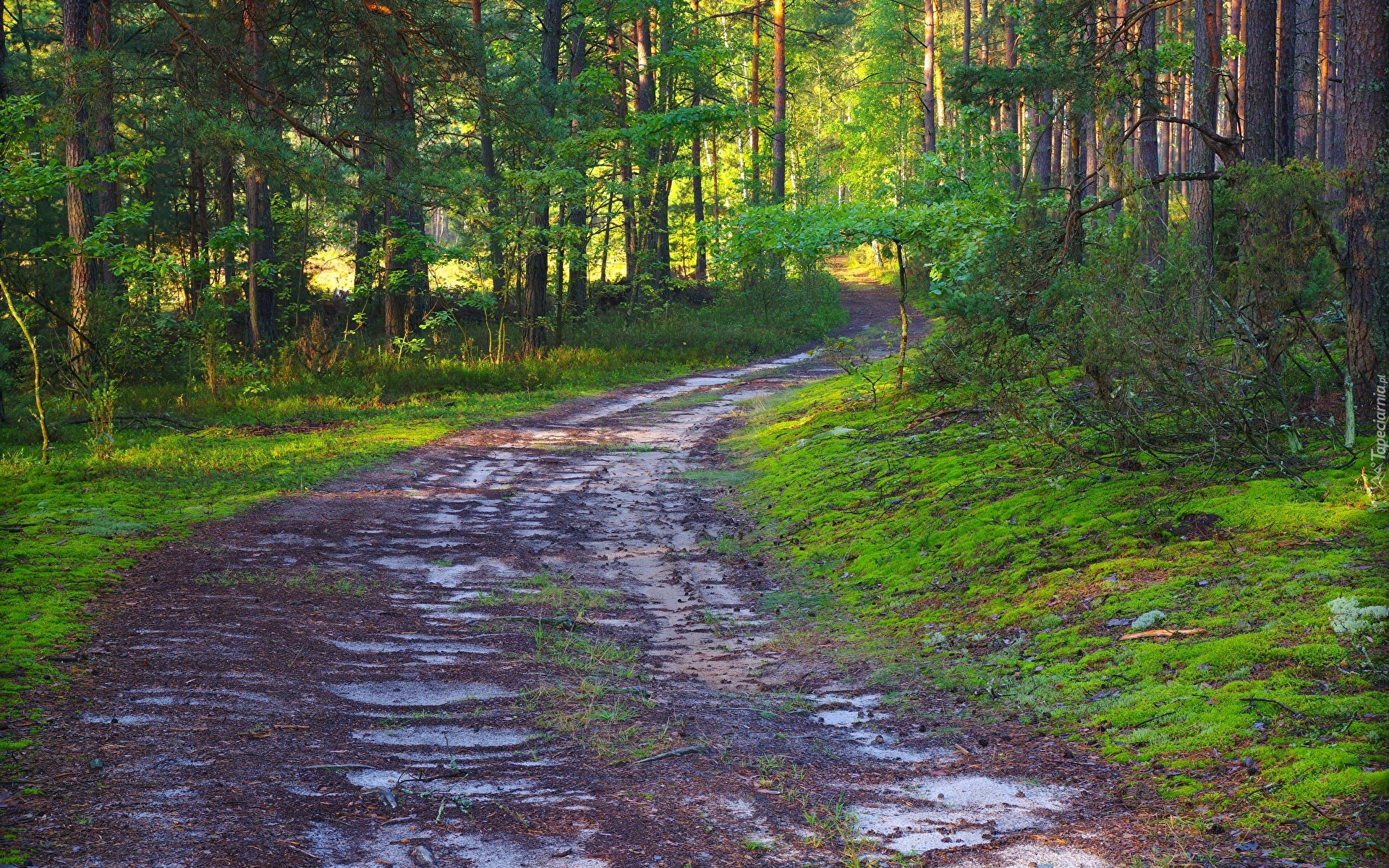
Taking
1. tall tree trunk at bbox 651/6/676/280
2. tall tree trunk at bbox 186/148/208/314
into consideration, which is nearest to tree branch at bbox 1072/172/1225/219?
tall tree trunk at bbox 651/6/676/280

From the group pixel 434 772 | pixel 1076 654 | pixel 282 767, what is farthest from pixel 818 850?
pixel 1076 654

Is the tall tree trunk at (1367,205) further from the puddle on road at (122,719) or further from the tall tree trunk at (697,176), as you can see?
the tall tree trunk at (697,176)

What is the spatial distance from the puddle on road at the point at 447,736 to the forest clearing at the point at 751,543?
1.3 inches

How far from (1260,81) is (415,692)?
33.7ft

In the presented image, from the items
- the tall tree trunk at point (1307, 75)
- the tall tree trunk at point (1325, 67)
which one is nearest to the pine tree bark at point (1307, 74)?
the tall tree trunk at point (1307, 75)

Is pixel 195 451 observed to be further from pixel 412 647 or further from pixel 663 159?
pixel 663 159

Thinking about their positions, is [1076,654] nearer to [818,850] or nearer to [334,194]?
[818,850]

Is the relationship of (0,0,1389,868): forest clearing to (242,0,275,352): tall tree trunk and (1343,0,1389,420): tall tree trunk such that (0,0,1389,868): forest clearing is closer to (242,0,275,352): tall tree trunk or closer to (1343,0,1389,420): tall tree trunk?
(1343,0,1389,420): tall tree trunk

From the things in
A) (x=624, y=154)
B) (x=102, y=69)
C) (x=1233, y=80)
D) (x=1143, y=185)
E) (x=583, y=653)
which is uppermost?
(x=624, y=154)

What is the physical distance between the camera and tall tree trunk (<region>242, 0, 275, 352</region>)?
12.3 metres

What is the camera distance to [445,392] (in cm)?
1847

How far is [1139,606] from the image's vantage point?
579 centimetres

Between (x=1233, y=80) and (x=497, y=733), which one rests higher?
(x=1233, y=80)

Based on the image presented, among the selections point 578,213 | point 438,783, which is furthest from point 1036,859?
point 578,213
